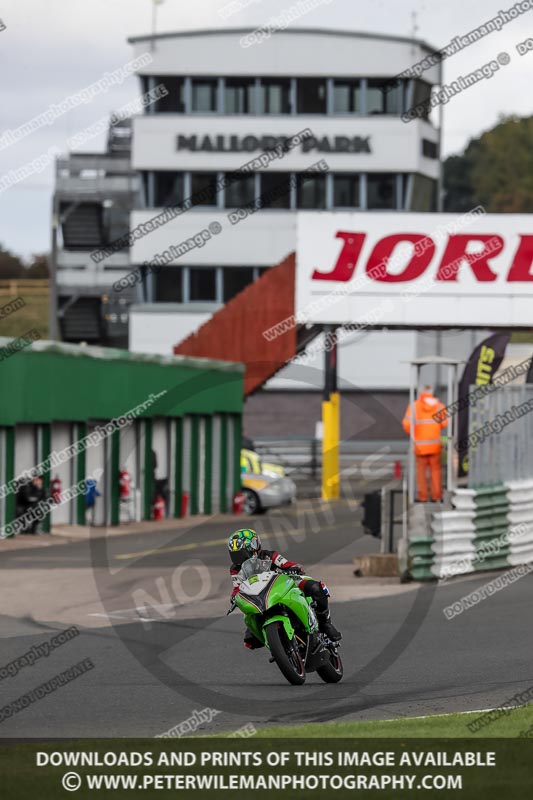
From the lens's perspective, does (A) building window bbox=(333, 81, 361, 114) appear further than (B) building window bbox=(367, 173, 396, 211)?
No

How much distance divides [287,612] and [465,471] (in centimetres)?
1955

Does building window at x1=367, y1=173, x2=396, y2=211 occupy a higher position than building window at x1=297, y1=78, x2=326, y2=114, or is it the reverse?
building window at x1=297, y1=78, x2=326, y2=114

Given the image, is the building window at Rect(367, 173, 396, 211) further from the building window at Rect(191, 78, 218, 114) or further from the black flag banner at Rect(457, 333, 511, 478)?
the black flag banner at Rect(457, 333, 511, 478)

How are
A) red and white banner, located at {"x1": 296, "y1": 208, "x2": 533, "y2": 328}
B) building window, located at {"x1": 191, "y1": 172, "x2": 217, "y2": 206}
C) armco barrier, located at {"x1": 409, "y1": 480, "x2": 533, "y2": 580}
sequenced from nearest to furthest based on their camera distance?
1. armco barrier, located at {"x1": 409, "y1": 480, "x2": 533, "y2": 580}
2. red and white banner, located at {"x1": 296, "y1": 208, "x2": 533, "y2": 328}
3. building window, located at {"x1": 191, "y1": 172, "x2": 217, "y2": 206}

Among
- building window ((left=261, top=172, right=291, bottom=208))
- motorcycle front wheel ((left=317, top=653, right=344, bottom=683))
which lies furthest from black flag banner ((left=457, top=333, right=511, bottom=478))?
building window ((left=261, top=172, right=291, bottom=208))

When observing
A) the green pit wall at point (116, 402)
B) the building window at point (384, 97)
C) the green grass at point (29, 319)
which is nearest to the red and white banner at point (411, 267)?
the green pit wall at point (116, 402)

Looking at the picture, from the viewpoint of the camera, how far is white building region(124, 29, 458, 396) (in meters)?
63.1

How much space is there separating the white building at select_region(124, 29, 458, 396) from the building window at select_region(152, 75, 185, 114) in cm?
6

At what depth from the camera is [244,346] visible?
3847cm

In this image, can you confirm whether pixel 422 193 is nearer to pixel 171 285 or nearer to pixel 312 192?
pixel 312 192

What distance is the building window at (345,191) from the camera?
64.5 m
